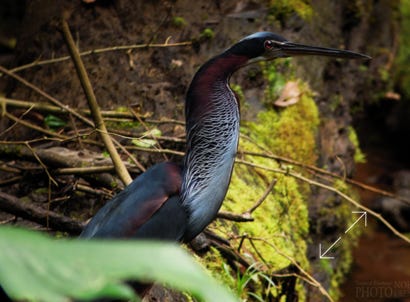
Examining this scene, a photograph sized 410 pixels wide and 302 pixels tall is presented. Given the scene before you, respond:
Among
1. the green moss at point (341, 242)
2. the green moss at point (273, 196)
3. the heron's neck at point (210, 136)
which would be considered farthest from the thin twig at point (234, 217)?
the green moss at point (341, 242)

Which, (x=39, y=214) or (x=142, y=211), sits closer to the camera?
(x=142, y=211)

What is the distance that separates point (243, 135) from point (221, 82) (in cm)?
77

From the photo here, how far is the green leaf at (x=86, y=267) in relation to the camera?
1.57ft

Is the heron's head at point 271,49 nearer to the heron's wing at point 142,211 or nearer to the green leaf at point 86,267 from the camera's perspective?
the heron's wing at point 142,211

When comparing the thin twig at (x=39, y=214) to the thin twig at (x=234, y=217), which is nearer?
the thin twig at (x=39, y=214)

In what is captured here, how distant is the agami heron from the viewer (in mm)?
2439

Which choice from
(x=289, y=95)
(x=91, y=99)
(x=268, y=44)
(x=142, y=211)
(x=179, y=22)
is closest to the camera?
(x=142, y=211)

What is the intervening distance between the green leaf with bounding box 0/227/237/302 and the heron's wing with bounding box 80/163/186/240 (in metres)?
1.87

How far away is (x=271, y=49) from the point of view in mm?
3021

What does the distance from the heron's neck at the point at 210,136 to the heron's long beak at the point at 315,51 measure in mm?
240

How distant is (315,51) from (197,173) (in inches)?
31.9

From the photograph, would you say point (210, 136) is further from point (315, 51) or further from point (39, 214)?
point (39, 214)

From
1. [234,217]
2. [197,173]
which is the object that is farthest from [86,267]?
[234,217]

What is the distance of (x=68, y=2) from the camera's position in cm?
408
